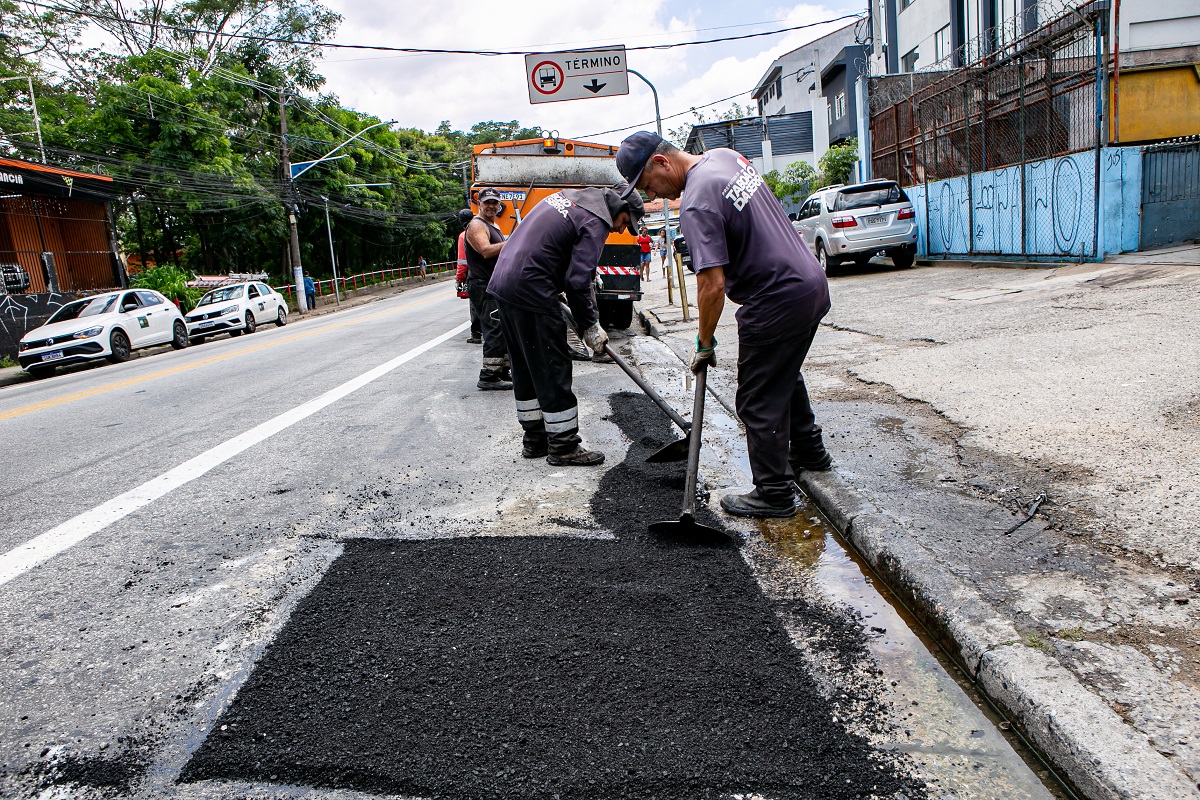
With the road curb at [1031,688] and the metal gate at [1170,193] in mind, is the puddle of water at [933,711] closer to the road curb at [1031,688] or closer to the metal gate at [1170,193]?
the road curb at [1031,688]

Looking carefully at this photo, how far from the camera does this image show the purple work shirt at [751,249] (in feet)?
10.8

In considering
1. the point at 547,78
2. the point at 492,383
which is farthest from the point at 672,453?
the point at 547,78

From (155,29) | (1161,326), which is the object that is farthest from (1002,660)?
(155,29)

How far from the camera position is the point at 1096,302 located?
8.06m

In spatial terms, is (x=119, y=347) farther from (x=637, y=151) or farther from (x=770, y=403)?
(x=770, y=403)

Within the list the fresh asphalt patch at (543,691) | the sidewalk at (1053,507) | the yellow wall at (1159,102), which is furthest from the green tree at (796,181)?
the fresh asphalt patch at (543,691)

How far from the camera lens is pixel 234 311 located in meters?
19.8

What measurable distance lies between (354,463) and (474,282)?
3470 millimetres

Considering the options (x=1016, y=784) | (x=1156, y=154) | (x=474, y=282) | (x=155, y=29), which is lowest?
(x=1016, y=784)

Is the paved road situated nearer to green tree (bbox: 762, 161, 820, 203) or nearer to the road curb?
the road curb

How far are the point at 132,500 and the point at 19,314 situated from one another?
1745cm

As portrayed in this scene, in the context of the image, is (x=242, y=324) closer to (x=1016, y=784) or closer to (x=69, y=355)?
(x=69, y=355)

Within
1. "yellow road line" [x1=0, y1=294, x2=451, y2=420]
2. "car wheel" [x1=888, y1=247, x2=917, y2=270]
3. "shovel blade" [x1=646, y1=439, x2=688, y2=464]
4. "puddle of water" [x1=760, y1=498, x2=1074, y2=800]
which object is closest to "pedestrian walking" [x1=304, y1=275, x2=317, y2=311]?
"yellow road line" [x1=0, y1=294, x2=451, y2=420]

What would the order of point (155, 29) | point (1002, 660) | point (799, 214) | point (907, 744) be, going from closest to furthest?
point (907, 744) < point (1002, 660) < point (799, 214) < point (155, 29)
